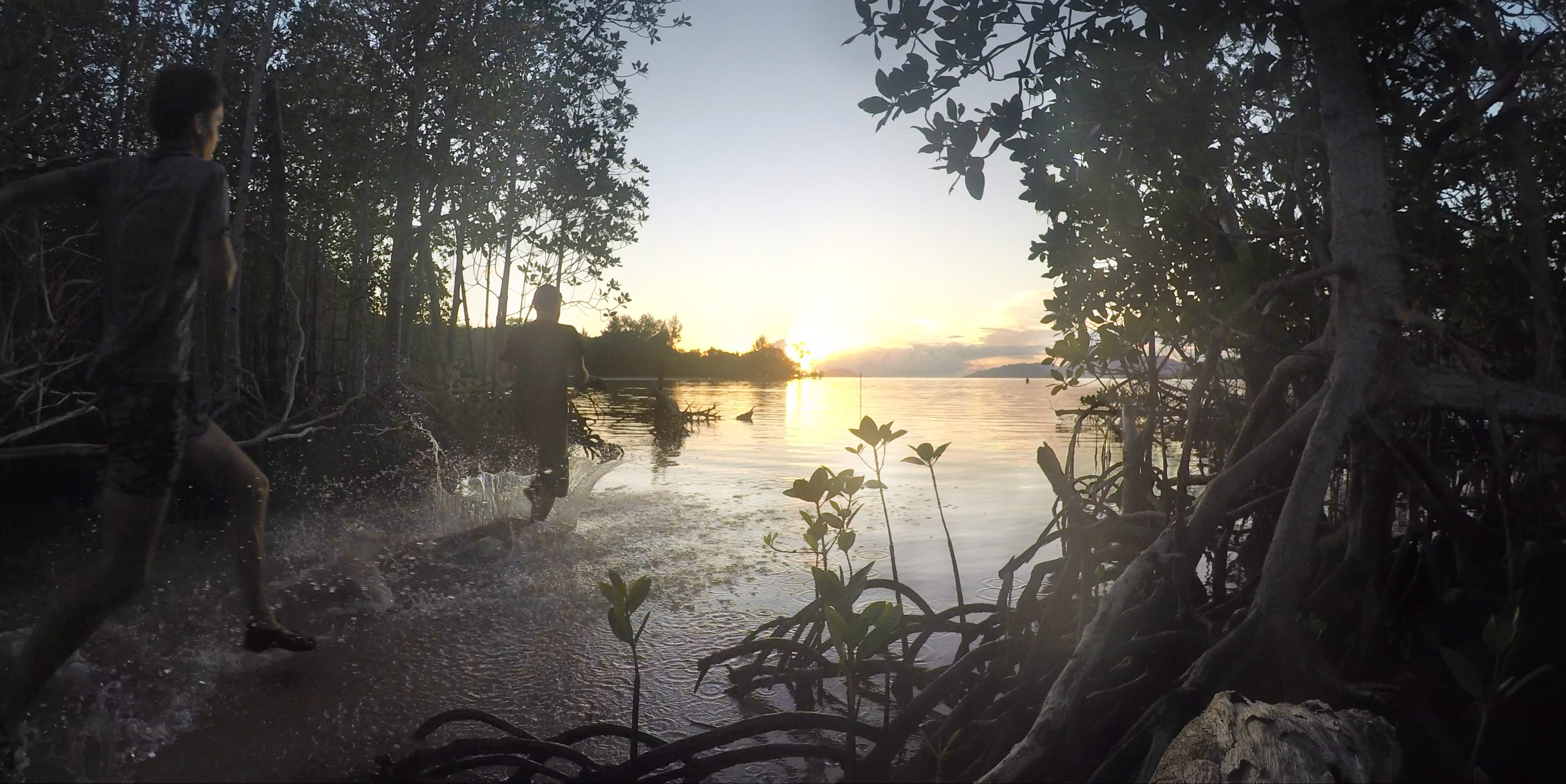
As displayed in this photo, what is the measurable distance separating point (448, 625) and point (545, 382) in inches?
116

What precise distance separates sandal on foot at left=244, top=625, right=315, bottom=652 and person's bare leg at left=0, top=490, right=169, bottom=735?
80cm

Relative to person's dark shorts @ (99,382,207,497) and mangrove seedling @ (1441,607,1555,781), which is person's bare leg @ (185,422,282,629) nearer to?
person's dark shorts @ (99,382,207,497)

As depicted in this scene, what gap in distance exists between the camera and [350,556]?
20.5 feet

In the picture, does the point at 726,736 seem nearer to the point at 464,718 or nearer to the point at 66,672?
the point at 464,718

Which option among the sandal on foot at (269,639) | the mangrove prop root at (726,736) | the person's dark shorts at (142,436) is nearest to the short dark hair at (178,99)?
the person's dark shorts at (142,436)

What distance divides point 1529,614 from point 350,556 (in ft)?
23.0

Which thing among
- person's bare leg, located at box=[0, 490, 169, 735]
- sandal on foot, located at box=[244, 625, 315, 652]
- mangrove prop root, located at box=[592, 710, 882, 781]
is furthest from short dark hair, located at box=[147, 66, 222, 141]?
mangrove prop root, located at box=[592, 710, 882, 781]

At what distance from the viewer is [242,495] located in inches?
127

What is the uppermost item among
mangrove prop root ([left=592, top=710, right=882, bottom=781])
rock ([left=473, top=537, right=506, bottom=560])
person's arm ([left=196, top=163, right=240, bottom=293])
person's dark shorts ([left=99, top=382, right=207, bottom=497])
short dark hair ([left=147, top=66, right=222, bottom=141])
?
short dark hair ([left=147, top=66, right=222, bottom=141])

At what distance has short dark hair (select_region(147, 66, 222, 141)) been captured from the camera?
2.92 m

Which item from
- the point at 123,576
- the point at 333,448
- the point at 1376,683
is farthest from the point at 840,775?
the point at 333,448

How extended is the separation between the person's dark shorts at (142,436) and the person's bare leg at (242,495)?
16 centimetres

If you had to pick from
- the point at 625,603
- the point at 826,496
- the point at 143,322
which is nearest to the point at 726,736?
the point at 625,603

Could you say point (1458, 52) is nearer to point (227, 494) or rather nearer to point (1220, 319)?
point (1220, 319)
